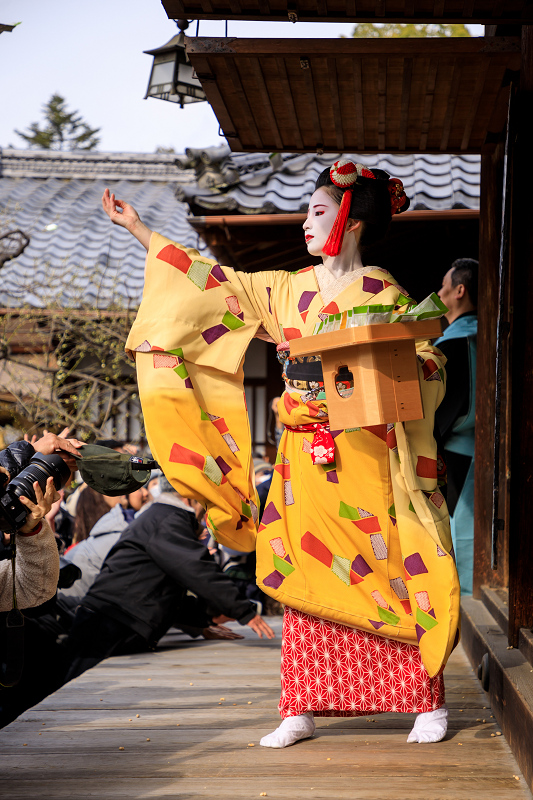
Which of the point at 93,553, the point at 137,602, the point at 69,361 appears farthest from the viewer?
the point at 69,361

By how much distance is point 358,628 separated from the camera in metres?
2.98

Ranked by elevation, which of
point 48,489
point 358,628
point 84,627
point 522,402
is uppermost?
point 522,402

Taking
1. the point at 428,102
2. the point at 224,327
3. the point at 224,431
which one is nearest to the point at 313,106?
the point at 428,102

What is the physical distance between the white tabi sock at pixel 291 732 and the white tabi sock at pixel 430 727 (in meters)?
0.37

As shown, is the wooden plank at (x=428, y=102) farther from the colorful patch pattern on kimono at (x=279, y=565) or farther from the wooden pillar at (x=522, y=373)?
the colorful patch pattern on kimono at (x=279, y=565)

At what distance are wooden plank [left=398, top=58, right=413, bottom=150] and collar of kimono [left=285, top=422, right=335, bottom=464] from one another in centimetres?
149

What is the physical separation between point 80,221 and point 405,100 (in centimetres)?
1063

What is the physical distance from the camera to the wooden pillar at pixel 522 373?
114 inches

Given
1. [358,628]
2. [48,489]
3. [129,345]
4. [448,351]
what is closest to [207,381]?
[129,345]

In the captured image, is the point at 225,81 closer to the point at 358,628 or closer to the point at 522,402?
the point at 522,402

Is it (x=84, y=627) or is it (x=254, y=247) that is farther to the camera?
(x=254, y=247)

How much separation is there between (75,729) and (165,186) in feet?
47.8

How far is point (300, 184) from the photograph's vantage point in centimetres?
673

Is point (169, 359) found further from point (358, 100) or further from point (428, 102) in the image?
point (428, 102)
